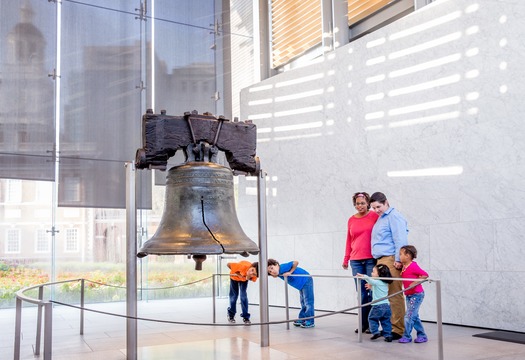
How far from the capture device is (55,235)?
9.52 metres

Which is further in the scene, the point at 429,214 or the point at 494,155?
the point at 429,214

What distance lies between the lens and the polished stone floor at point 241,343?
16.4 feet

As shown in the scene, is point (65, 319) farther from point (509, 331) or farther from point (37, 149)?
point (509, 331)

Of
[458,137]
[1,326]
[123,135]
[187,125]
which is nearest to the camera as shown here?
[187,125]

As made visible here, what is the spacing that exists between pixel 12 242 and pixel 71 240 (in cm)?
90

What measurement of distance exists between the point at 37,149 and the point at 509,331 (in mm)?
7189

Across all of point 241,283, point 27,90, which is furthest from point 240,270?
point 27,90

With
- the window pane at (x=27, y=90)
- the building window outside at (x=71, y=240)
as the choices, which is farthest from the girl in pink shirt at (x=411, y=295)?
the window pane at (x=27, y=90)

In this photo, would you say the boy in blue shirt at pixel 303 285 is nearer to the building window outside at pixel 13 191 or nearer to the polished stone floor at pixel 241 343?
the polished stone floor at pixel 241 343

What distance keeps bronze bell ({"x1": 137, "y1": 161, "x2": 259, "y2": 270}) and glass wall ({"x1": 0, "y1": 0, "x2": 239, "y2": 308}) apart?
4.78 m

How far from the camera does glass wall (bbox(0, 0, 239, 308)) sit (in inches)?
363

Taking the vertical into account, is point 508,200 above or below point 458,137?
below

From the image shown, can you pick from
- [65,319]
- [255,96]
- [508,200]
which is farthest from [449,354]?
[255,96]

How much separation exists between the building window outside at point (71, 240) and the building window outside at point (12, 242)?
29.2 inches
